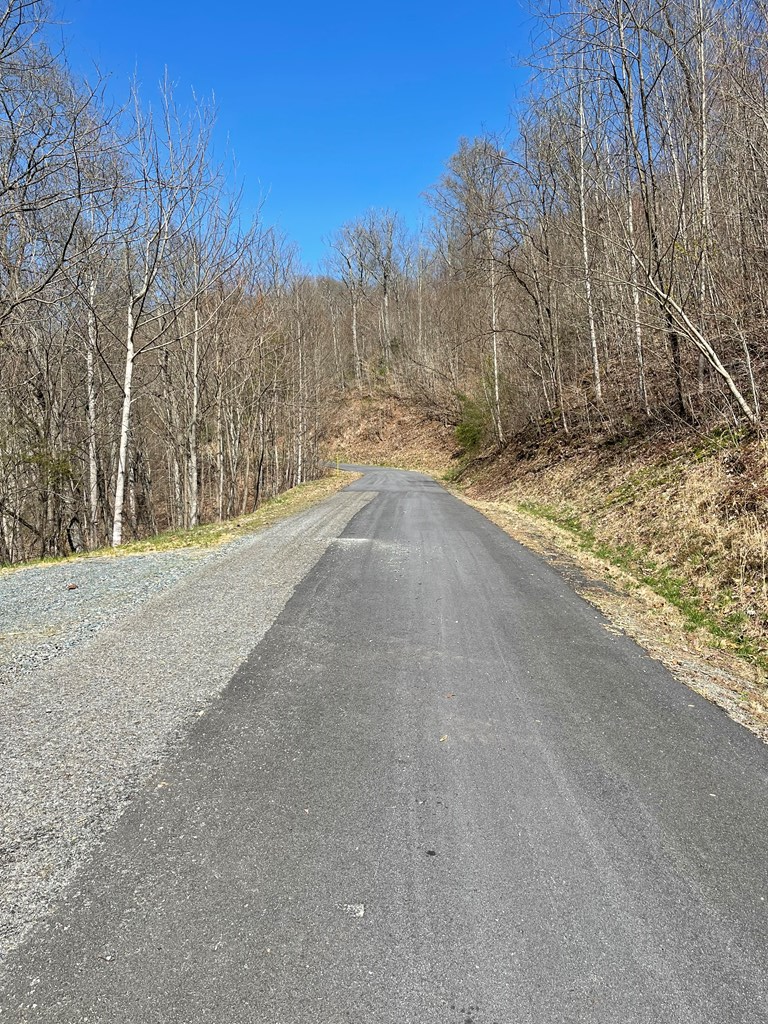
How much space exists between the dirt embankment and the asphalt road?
918 millimetres

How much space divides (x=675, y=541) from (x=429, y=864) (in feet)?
20.1

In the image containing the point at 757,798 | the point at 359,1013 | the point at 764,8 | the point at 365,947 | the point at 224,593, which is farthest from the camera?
the point at 764,8

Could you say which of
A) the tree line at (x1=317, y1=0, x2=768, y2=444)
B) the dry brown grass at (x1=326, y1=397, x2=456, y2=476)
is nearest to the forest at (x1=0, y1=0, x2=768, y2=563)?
the tree line at (x1=317, y1=0, x2=768, y2=444)

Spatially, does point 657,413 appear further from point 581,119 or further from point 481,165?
point 481,165

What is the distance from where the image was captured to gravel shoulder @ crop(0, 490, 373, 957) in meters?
2.28

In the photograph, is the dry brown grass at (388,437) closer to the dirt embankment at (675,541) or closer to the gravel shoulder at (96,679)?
the dirt embankment at (675,541)

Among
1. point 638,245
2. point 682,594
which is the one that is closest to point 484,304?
point 638,245

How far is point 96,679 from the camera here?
12.5ft

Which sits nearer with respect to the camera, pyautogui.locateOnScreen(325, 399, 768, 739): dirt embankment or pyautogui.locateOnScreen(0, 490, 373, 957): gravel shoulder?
pyautogui.locateOnScreen(0, 490, 373, 957): gravel shoulder

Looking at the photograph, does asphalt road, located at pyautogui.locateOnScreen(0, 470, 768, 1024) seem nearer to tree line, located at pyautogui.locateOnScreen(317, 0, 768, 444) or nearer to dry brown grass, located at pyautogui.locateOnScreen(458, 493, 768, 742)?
dry brown grass, located at pyautogui.locateOnScreen(458, 493, 768, 742)

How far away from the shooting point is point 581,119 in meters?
12.0

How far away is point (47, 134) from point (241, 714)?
916cm

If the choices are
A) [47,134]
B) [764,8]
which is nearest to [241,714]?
[47,134]

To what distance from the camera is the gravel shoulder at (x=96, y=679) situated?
2281mm
